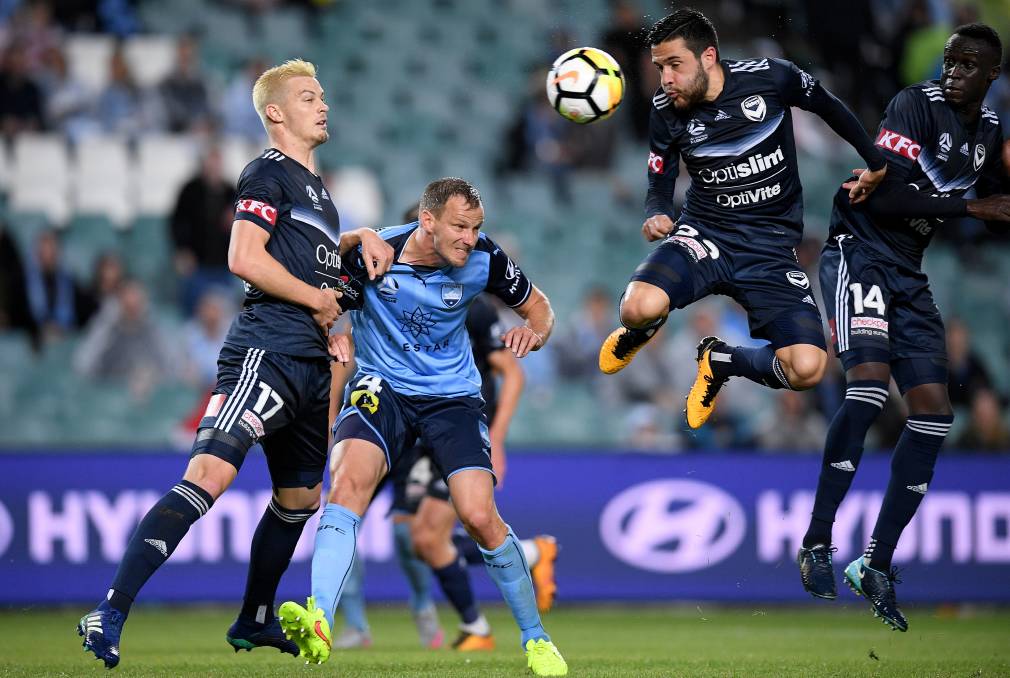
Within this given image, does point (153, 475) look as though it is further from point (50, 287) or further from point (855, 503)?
point (855, 503)

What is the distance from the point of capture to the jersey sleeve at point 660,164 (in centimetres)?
696

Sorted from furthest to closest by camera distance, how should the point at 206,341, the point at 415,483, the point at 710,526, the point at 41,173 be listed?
the point at 41,173, the point at 206,341, the point at 710,526, the point at 415,483

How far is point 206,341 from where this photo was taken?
12.4 meters

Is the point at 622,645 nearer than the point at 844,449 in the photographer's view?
No

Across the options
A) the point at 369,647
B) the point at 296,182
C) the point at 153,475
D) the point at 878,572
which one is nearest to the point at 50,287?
the point at 153,475

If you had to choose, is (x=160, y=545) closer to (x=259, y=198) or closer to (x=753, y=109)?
(x=259, y=198)

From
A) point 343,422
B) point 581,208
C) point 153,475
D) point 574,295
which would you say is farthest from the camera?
point 581,208

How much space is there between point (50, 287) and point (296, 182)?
721 centimetres

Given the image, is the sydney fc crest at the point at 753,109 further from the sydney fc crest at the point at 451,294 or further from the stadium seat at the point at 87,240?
the stadium seat at the point at 87,240

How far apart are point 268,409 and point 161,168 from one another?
8.68 metres

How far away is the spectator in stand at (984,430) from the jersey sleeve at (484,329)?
5.27 meters

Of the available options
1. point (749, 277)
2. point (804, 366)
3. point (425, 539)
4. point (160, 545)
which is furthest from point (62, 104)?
point (804, 366)

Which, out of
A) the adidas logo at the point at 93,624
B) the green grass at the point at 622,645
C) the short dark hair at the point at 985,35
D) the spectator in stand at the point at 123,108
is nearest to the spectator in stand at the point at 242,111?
the spectator in stand at the point at 123,108

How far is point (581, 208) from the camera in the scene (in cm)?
1482
